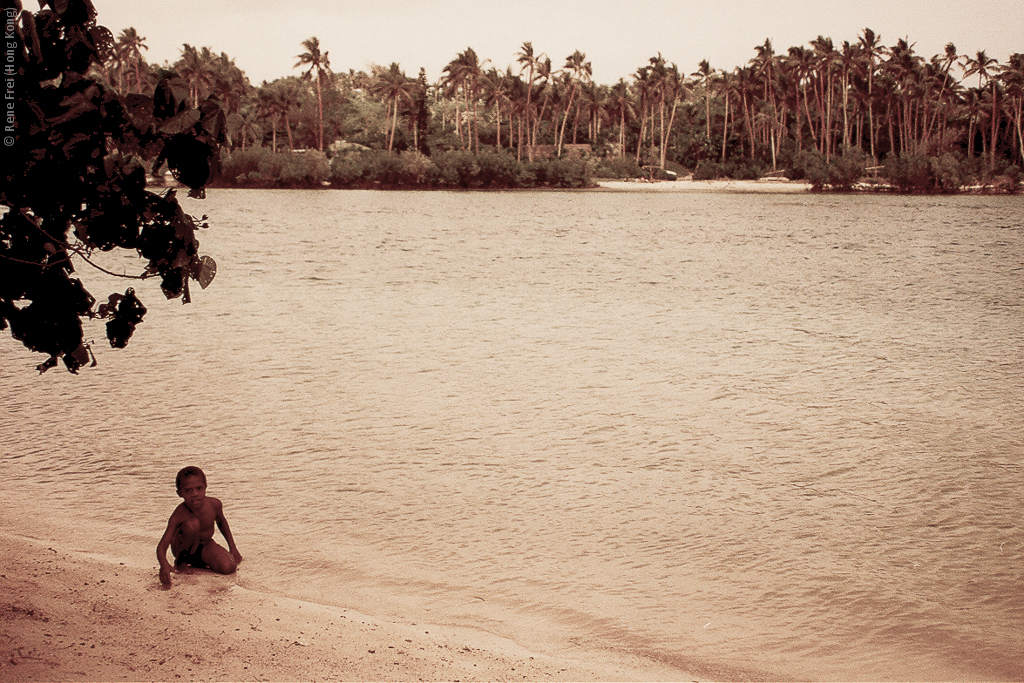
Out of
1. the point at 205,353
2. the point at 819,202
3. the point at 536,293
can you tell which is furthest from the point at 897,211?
the point at 205,353

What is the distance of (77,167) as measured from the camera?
3971 millimetres

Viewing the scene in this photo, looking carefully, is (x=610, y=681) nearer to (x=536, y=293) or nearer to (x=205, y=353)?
(x=205, y=353)

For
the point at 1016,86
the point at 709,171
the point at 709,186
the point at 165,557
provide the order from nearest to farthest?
1. the point at 165,557
2. the point at 1016,86
3. the point at 709,186
4. the point at 709,171

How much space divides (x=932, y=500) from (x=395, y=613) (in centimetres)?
577

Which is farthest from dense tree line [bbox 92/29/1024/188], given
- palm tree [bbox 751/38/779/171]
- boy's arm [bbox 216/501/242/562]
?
boy's arm [bbox 216/501/242/562]

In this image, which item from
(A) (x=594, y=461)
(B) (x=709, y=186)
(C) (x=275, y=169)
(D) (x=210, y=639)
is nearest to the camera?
(D) (x=210, y=639)

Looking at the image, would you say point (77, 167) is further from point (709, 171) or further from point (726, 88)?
point (726, 88)

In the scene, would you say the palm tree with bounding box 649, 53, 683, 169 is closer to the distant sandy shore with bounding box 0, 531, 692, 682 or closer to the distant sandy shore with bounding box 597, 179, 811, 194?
the distant sandy shore with bounding box 597, 179, 811, 194

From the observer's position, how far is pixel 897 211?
63344mm

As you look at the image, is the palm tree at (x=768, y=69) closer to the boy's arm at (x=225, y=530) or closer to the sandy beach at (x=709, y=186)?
the sandy beach at (x=709, y=186)

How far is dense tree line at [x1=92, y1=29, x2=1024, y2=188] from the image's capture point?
273 ft

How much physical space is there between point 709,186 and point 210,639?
8872cm

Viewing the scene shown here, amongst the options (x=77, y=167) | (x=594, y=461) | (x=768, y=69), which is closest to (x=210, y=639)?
(x=77, y=167)

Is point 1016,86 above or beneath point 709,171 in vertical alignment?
above
